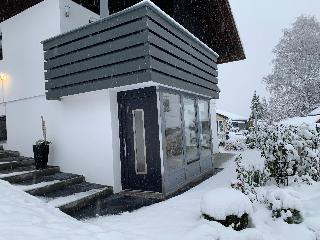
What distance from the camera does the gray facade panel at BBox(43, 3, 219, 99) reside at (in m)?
6.43

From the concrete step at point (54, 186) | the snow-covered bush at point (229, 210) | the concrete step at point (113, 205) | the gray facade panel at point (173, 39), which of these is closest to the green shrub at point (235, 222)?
the snow-covered bush at point (229, 210)

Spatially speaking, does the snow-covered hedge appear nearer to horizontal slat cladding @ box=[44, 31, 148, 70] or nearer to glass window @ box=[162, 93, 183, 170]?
glass window @ box=[162, 93, 183, 170]

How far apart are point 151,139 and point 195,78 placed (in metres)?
2.73

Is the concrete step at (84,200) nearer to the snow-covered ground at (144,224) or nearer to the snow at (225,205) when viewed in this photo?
the snow-covered ground at (144,224)

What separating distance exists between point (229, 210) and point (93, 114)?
4.49m

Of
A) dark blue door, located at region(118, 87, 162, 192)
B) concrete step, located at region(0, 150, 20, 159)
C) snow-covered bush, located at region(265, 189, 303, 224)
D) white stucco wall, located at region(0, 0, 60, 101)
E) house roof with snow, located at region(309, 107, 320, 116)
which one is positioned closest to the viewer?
snow-covered bush, located at region(265, 189, 303, 224)

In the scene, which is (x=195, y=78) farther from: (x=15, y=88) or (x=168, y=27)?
(x=15, y=88)

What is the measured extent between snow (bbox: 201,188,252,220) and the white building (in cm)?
228

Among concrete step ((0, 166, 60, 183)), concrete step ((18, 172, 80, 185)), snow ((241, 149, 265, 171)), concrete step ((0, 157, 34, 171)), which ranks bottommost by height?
snow ((241, 149, 265, 171))

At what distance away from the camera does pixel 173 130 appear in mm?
7945

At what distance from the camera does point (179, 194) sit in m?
7.38

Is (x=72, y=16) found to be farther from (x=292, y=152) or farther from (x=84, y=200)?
(x=292, y=152)

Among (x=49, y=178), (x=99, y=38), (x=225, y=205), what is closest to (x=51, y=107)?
(x=49, y=178)

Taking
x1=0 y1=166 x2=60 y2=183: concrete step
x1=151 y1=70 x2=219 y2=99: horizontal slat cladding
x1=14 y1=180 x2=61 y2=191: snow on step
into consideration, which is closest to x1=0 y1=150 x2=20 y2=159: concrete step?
x1=0 y1=166 x2=60 y2=183: concrete step
